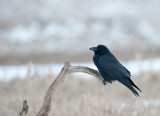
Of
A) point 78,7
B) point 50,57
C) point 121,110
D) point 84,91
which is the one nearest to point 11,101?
point 121,110

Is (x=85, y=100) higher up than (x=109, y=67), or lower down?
higher up

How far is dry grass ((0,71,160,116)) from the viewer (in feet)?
23.6

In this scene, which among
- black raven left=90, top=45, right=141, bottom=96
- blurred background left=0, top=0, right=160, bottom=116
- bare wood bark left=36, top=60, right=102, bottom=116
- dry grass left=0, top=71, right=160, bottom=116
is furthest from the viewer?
blurred background left=0, top=0, right=160, bottom=116

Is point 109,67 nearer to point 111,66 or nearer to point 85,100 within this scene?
point 111,66

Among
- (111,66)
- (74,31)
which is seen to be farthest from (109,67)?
(74,31)

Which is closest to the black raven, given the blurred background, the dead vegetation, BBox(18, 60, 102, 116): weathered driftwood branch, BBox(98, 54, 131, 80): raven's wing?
BBox(98, 54, 131, 80): raven's wing

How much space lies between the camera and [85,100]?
745cm

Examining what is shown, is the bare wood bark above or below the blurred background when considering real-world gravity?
below

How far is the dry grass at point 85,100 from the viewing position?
283 inches

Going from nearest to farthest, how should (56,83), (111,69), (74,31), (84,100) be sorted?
1. (56,83)
2. (111,69)
3. (84,100)
4. (74,31)

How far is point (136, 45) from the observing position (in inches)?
944

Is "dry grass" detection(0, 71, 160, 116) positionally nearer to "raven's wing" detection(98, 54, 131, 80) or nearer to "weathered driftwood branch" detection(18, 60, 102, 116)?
"raven's wing" detection(98, 54, 131, 80)

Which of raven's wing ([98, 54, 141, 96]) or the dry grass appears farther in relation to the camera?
the dry grass

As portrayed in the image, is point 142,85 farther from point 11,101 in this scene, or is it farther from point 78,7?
point 78,7
